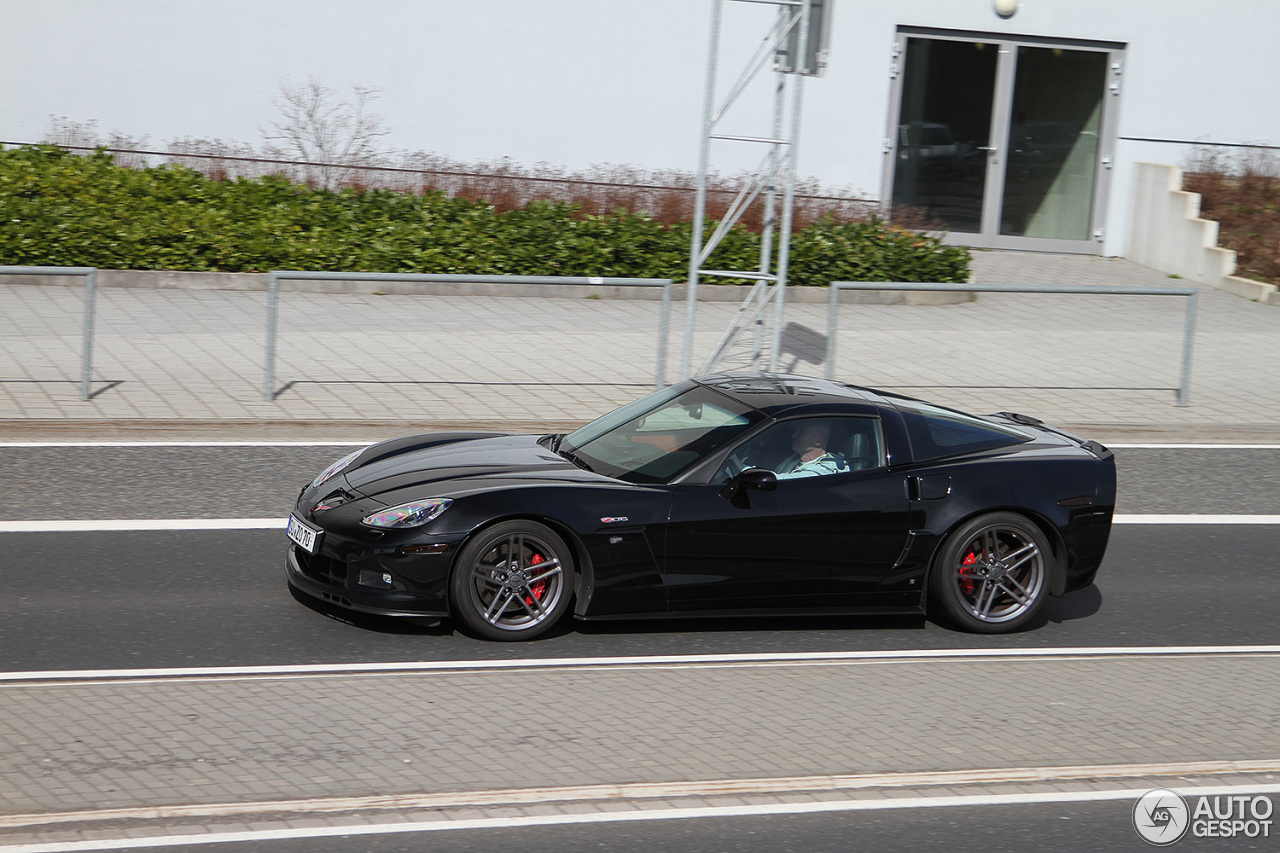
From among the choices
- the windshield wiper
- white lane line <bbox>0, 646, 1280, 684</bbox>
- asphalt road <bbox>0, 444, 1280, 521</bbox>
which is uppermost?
the windshield wiper

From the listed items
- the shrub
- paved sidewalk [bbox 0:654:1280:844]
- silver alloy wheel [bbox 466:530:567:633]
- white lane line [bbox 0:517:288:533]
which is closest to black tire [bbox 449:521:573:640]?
silver alloy wheel [bbox 466:530:567:633]

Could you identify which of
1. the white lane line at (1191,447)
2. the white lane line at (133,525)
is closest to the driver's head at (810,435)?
the white lane line at (133,525)

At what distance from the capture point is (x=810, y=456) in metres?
7.31

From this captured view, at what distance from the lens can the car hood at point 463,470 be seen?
691 centimetres

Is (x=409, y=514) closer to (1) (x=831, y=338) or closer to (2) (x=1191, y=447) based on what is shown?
(1) (x=831, y=338)

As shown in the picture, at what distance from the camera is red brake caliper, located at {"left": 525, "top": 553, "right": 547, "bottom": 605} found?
22.4 feet

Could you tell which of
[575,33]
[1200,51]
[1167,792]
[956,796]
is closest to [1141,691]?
[1167,792]

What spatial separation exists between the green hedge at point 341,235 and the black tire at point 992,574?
1048 cm

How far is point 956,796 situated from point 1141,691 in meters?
1.69

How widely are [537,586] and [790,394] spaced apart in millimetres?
1805

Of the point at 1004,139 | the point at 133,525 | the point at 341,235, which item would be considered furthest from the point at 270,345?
the point at 1004,139

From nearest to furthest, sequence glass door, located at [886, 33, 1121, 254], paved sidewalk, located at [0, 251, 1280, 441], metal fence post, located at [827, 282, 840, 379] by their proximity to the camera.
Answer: paved sidewalk, located at [0, 251, 1280, 441], metal fence post, located at [827, 282, 840, 379], glass door, located at [886, 33, 1121, 254]

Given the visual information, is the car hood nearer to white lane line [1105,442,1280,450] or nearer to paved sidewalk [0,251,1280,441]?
paved sidewalk [0,251,1280,441]

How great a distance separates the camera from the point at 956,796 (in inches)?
210
